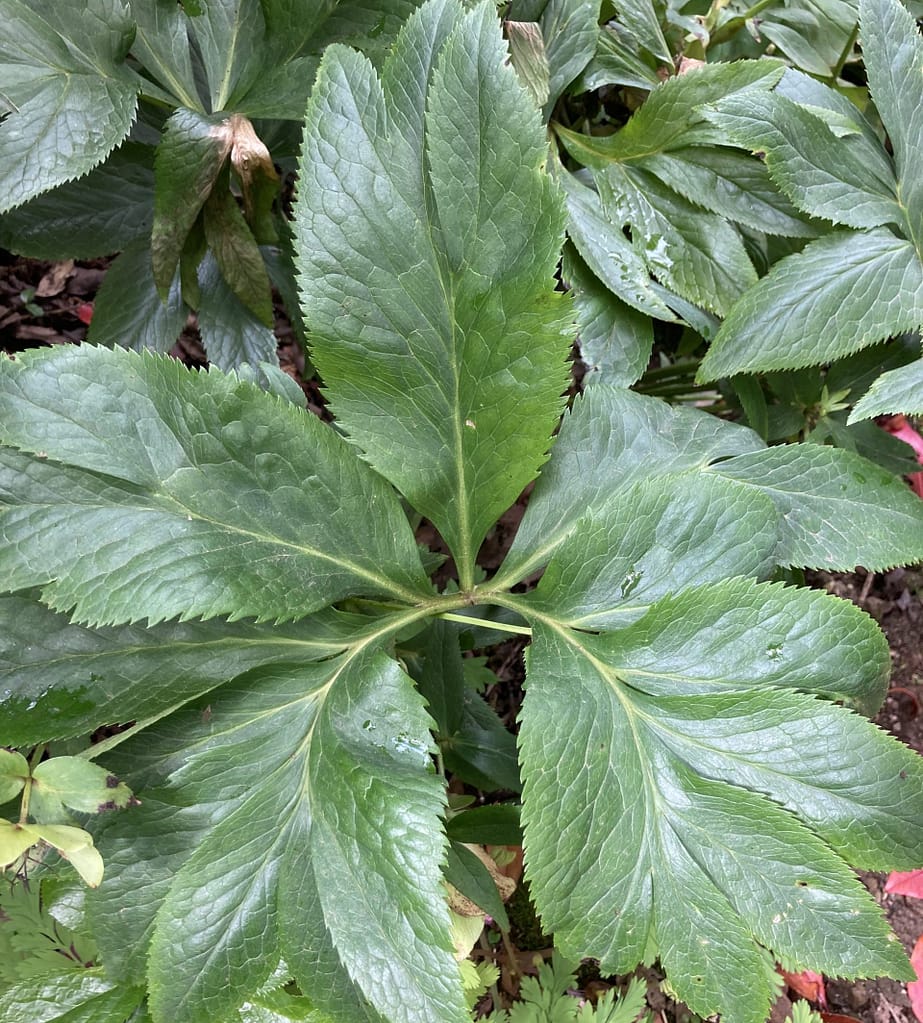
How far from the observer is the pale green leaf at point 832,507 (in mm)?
1005

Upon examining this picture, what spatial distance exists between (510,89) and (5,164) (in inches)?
23.3

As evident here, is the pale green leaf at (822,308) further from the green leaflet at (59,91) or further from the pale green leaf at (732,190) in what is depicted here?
the green leaflet at (59,91)

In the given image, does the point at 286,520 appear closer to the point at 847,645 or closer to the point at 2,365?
the point at 2,365

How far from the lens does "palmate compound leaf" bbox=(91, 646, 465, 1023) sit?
74 cm

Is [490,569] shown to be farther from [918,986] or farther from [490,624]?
[918,986]

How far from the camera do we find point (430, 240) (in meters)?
0.84

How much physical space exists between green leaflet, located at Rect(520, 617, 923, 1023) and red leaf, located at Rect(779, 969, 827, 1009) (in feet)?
2.56

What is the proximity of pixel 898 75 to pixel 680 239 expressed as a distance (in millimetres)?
380

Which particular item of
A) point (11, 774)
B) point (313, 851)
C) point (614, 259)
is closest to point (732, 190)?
point (614, 259)

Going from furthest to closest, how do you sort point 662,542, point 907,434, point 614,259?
point 907,434 < point 614,259 < point 662,542

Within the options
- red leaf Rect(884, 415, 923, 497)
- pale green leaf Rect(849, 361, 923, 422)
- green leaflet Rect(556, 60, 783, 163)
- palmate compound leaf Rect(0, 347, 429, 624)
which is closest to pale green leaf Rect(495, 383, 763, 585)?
pale green leaf Rect(849, 361, 923, 422)

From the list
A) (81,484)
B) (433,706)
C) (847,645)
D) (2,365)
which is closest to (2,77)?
(2,365)

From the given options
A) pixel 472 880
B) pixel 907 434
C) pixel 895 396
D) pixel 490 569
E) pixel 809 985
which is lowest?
pixel 809 985

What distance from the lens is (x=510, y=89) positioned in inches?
31.1
